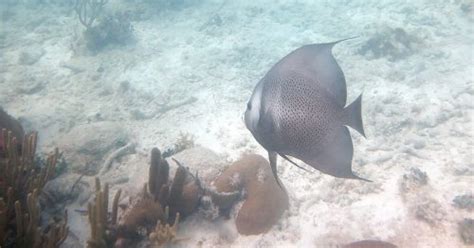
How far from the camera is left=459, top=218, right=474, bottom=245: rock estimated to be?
11.2ft

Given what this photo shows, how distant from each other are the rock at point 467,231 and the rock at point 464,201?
330 millimetres

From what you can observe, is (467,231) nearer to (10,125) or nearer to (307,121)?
(307,121)

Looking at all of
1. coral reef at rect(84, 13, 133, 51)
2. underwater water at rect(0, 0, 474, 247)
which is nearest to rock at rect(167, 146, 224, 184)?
underwater water at rect(0, 0, 474, 247)

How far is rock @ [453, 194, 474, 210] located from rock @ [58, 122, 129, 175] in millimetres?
4806

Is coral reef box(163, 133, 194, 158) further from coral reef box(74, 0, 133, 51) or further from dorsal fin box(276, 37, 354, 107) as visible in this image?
coral reef box(74, 0, 133, 51)

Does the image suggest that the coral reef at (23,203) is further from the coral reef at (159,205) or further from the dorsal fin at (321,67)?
the dorsal fin at (321,67)

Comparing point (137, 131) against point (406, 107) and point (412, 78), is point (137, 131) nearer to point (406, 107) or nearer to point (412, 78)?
point (406, 107)

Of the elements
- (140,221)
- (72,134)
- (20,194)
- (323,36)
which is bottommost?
(323,36)

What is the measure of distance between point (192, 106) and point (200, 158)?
2.94 meters

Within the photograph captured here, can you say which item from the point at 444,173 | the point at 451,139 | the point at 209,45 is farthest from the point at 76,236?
the point at 209,45

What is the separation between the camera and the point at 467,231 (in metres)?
3.46

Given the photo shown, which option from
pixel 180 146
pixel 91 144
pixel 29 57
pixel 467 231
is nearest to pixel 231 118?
pixel 180 146

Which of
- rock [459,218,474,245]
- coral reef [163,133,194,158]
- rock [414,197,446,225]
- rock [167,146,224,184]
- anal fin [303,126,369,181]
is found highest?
anal fin [303,126,369,181]

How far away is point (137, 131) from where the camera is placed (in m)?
6.72
